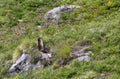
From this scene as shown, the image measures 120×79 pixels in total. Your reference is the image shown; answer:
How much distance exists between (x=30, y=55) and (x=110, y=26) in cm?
338

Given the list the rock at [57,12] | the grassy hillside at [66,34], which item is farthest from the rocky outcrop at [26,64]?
the rock at [57,12]

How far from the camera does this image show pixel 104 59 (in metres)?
12.4

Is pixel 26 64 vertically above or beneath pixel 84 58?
beneath

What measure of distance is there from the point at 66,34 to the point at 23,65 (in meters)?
2.77

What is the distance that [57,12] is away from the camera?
61.3ft

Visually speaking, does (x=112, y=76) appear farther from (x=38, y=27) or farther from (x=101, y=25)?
(x=38, y=27)

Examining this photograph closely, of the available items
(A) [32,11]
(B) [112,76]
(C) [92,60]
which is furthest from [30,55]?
(A) [32,11]

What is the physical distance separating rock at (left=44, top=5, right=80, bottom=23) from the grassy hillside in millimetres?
309

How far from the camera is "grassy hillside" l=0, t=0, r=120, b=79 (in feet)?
39.9

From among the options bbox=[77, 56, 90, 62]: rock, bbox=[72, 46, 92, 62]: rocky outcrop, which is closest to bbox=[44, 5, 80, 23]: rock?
bbox=[72, 46, 92, 62]: rocky outcrop

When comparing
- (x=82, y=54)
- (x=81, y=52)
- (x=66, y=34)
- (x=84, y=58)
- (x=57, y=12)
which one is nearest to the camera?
(x=84, y=58)

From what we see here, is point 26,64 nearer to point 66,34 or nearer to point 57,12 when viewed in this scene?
point 66,34

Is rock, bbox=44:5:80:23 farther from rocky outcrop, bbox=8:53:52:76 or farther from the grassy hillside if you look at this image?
rocky outcrop, bbox=8:53:52:76

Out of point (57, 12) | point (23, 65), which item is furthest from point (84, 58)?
point (57, 12)
